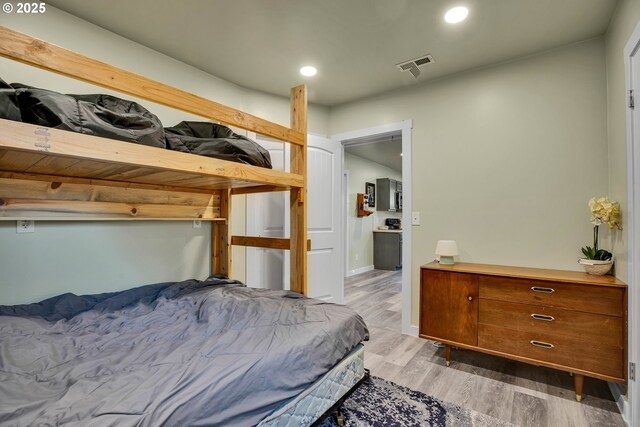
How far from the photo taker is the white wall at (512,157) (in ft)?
7.32

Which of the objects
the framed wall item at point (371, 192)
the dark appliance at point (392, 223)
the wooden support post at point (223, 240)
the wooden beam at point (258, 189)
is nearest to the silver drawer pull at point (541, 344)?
the wooden beam at point (258, 189)

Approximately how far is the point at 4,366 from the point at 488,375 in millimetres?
2770

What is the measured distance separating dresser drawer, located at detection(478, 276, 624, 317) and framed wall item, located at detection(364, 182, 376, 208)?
450 centimetres

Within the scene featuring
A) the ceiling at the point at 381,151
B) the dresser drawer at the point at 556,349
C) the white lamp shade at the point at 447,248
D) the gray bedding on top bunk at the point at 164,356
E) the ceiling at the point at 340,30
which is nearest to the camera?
the gray bedding on top bunk at the point at 164,356

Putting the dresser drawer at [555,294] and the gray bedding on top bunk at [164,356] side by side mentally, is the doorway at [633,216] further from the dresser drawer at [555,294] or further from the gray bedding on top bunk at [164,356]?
the gray bedding on top bunk at [164,356]

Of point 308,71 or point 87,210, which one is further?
point 308,71

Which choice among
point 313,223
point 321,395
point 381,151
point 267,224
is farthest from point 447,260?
point 381,151

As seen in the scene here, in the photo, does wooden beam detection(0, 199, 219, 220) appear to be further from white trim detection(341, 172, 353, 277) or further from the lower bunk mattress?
white trim detection(341, 172, 353, 277)

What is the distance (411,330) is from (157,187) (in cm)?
269

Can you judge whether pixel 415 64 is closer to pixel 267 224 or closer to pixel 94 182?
pixel 267 224

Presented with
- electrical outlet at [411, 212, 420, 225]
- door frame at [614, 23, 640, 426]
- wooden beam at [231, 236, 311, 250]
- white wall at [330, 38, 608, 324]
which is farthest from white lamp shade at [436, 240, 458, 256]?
wooden beam at [231, 236, 311, 250]

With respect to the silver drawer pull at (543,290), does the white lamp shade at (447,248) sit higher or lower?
higher

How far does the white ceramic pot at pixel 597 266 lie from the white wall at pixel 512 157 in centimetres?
25

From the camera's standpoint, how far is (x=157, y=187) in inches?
89.7
